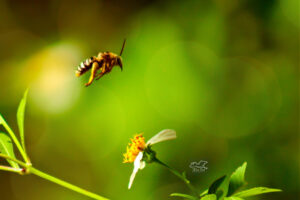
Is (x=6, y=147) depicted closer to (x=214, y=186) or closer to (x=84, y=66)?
(x=84, y=66)

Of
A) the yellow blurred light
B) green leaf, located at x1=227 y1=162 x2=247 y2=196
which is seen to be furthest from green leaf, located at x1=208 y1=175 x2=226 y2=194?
the yellow blurred light

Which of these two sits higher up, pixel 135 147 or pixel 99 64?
pixel 99 64

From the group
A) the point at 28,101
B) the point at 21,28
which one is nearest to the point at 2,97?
the point at 28,101

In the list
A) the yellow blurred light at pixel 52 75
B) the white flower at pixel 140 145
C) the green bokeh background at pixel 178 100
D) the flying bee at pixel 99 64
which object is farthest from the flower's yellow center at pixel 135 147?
the yellow blurred light at pixel 52 75

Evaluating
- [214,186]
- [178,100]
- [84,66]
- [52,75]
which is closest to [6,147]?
[84,66]

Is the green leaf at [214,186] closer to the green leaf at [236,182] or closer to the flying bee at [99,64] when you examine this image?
the green leaf at [236,182]

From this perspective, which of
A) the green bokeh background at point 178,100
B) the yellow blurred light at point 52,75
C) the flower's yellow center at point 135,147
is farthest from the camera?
the yellow blurred light at point 52,75
